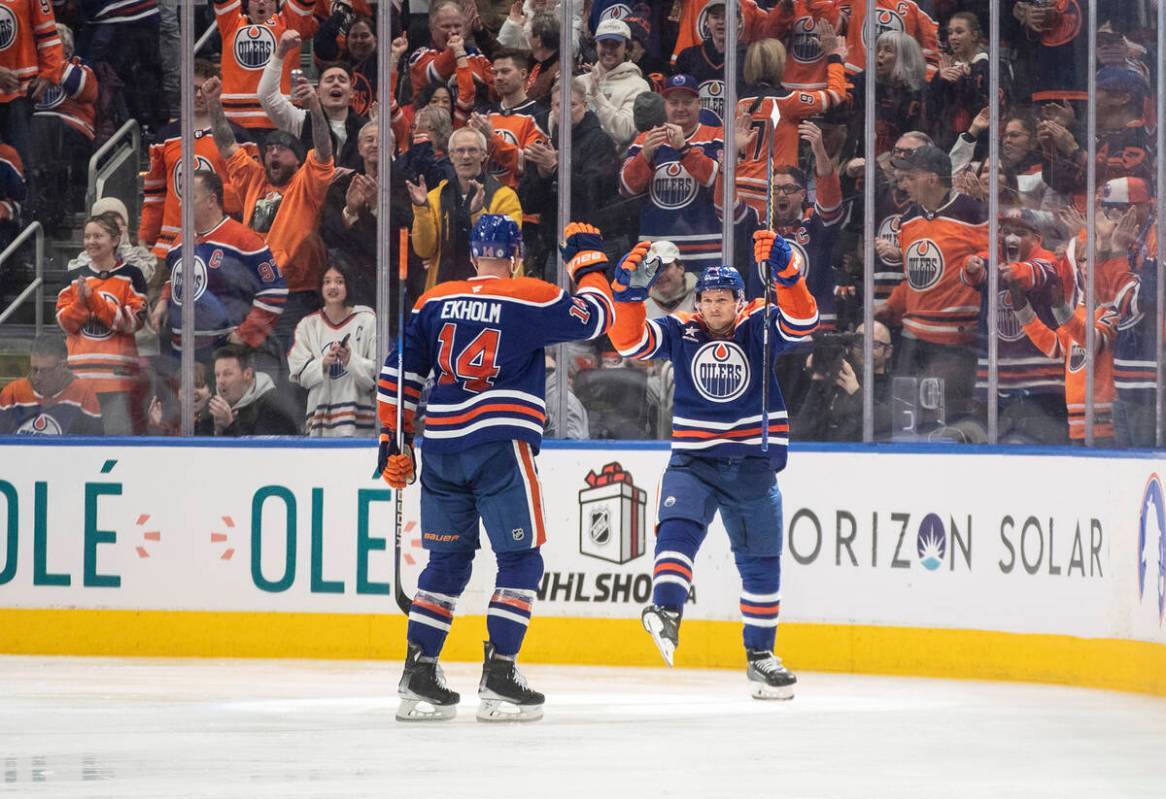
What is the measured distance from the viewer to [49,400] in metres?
7.01

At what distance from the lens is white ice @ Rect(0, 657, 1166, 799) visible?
3.77 meters

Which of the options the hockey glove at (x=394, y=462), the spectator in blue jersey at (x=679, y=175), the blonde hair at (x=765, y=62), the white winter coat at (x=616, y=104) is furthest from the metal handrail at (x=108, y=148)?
the hockey glove at (x=394, y=462)

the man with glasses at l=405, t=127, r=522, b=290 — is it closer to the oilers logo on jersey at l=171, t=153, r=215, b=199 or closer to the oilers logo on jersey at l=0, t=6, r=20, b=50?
the oilers logo on jersey at l=171, t=153, r=215, b=199

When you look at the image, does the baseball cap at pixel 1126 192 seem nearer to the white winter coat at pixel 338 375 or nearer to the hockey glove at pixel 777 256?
the hockey glove at pixel 777 256

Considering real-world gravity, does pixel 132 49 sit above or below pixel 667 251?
above

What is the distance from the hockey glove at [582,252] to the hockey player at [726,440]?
1.44 ft

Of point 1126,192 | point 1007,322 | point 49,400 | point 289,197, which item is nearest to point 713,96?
point 1007,322

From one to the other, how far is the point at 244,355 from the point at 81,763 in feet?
10.5

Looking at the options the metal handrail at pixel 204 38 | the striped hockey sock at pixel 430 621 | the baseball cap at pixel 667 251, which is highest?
the metal handrail at pixel 204 38

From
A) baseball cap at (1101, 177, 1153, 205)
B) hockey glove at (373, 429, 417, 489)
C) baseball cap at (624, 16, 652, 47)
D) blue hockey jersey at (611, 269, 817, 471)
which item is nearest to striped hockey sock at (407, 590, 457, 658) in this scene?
hockey glove at (373, 429, 417, 489)

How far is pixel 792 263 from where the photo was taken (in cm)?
536

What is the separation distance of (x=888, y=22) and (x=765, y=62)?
51cm

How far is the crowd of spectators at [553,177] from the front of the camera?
6840 mm

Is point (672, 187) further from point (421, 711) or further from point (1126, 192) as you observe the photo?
point (421, 711)
